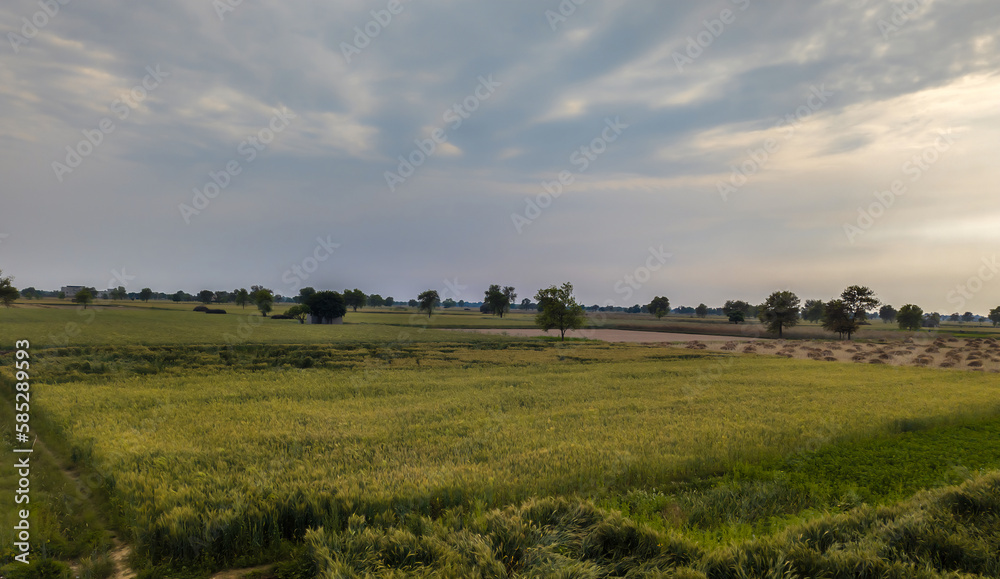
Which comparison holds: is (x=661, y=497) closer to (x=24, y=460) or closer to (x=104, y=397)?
(x=24, y=460)

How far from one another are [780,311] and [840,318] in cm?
1232

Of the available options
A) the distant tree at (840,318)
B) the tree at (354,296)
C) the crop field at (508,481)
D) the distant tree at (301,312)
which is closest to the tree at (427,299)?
the tree at (354,296)

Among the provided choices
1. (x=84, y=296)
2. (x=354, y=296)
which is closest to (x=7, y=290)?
(x=84, y=296)

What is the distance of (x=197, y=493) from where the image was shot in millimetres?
9094

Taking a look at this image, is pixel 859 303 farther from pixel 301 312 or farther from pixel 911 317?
pixel 301 312

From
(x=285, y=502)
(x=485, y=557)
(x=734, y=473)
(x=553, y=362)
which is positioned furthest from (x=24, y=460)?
(x=553, y=362)

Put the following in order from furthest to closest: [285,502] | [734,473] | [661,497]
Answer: [734,473], [661,497], [285,502]

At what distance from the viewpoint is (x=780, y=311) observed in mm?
112625

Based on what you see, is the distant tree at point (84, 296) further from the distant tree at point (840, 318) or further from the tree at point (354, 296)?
the distant tree at point (840, 318)

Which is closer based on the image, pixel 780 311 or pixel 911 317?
pixel 780 311

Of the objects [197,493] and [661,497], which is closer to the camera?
[197,493]

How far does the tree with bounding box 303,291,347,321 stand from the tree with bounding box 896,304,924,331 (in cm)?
16364

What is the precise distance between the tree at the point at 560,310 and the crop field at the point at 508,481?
57.7 metres

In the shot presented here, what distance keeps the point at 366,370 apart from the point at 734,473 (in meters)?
27.2
